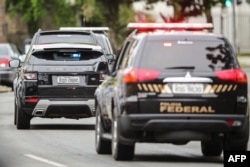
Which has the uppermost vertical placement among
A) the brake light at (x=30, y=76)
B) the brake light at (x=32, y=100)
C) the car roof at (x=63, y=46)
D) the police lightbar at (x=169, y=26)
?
the police lightbar at (x=169, y=26)

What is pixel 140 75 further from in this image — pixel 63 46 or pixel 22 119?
pixel 22 119

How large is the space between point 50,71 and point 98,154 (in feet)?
16.8

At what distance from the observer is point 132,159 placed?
59.6 feet

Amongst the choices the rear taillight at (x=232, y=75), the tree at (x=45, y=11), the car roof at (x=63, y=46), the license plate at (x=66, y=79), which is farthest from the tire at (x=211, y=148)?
the tree at (x=45, y=11)

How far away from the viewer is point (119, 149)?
17.9m

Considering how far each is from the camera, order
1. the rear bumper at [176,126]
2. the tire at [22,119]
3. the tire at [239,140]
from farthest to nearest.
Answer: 1. the tire at [22,119]
2. the tire at [239,140]
3. the rear bumper at [176,126]

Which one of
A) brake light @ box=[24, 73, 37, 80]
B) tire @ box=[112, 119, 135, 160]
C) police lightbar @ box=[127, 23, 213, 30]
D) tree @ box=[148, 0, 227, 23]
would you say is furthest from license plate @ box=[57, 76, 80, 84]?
tree @ box=[148, 0, 227, 23]

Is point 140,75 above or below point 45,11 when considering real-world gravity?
above

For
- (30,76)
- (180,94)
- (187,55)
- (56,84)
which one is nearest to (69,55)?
(56,84)

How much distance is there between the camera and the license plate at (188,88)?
685 inches

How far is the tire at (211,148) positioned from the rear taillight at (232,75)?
4.70ft

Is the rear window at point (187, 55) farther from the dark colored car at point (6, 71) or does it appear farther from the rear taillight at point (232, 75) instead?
the dark colored car at point (6, 71)

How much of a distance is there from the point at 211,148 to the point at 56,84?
5752 millimetres

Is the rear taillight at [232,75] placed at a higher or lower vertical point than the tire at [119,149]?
higher
